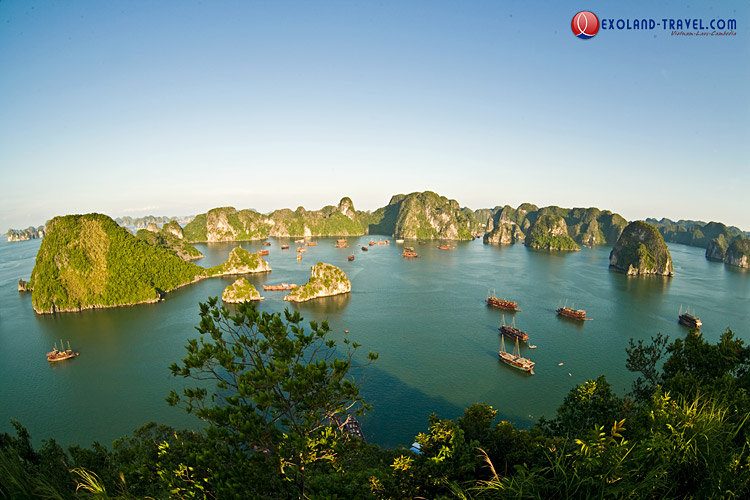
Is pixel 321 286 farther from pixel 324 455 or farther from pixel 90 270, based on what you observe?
pixel 324 455

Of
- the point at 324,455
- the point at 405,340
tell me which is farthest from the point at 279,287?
the point at 324,455

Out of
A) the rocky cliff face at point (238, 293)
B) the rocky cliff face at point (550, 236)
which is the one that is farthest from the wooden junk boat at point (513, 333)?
the rocky cliff face at point (550, 236)

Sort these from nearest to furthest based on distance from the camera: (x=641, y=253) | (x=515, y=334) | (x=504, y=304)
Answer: (x=515, y=334)
(x=504, y=304)
(x=641, y=253)

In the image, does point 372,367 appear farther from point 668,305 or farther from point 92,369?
point 668,305

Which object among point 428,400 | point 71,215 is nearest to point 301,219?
point 71,215

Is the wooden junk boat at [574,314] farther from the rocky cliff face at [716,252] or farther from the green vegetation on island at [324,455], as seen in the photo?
the rocky cliff face at [716,252]

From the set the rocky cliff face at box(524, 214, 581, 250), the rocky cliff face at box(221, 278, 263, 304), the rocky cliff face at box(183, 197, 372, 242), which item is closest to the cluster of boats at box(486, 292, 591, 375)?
the rocky cliff face at box(221, 278, 263, 304)
